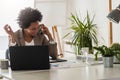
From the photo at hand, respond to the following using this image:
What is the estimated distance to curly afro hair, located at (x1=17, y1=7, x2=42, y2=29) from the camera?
3.25 metres

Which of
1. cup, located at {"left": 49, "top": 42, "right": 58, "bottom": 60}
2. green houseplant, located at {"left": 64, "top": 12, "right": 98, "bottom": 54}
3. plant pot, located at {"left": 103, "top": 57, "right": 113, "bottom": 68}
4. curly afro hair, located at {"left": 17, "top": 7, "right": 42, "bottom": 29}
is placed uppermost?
curly afro hair, located at {"left": 17, "top": 7, "right": 42, "bottom": 29}

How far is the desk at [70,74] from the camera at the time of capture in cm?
188

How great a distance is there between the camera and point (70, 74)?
79.7 inches

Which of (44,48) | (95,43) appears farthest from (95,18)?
(44,48)

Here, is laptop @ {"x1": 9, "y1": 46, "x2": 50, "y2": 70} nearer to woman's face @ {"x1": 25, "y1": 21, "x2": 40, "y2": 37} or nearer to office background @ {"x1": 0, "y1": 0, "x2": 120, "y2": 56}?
woman's face @ {"x1": 25, "y1": 21, "x2": 40, "y2": 37}

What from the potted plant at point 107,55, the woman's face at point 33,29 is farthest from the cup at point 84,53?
the woman's face at point 33,29

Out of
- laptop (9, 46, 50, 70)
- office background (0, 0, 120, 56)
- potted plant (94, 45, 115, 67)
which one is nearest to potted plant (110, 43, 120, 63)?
potted plant (94, 45, 115, 67)

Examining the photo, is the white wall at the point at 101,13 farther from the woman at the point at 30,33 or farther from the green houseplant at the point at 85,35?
the woman at the point at 30,33

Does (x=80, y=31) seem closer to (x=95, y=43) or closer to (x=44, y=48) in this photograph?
(x=95, y=43)

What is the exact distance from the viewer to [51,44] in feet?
10.3

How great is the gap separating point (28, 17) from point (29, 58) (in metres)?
1.15

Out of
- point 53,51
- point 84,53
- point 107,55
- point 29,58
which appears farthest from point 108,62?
Result: point 53,51

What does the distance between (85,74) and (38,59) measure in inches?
17.6

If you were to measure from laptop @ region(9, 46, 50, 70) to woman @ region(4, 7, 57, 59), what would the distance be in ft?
2.73
